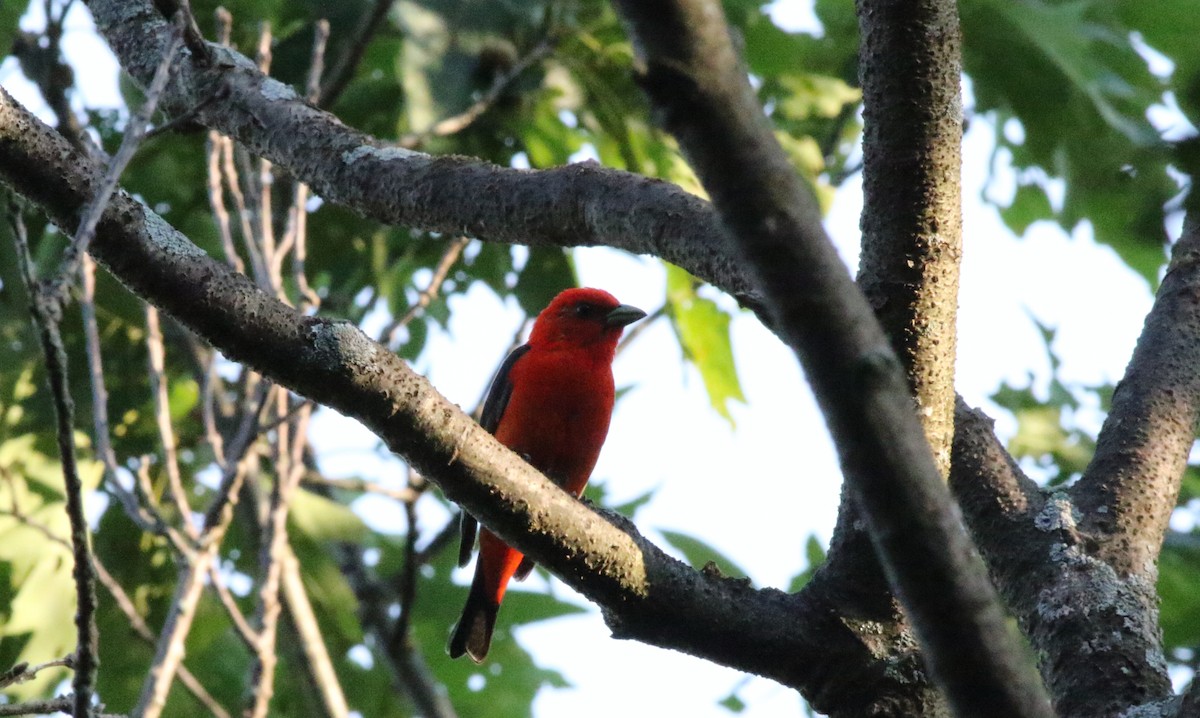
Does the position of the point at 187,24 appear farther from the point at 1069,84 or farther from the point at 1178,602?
the point at 1178,602

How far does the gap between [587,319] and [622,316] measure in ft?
0.57

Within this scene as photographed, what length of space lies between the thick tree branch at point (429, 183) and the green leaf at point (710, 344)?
225 centimetres

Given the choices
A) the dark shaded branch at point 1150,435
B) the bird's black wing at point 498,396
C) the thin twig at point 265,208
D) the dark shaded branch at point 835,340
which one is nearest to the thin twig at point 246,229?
the thin twig at point 265,208

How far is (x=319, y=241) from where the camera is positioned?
6270 mm

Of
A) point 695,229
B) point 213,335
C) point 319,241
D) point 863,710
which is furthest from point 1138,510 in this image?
point 319,241

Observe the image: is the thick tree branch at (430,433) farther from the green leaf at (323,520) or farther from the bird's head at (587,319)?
the bird's head at (587,319)

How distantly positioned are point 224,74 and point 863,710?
2.29 meters

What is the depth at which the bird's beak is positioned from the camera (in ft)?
20.2

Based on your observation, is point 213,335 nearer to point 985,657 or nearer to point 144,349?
point 985,657

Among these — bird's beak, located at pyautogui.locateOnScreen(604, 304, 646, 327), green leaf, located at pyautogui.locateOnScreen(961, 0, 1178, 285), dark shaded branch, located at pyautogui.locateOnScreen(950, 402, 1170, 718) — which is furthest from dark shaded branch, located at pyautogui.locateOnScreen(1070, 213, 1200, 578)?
bird's beak, located at pyautogui.locateOnScreen(604, 304, 646, 327)

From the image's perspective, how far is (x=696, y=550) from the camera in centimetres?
559

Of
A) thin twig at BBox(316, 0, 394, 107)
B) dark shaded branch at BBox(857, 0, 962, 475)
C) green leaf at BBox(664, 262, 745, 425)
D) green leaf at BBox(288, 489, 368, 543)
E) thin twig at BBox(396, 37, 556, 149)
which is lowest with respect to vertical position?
dark shaded branch at BBox(857, 0, 962, 475)

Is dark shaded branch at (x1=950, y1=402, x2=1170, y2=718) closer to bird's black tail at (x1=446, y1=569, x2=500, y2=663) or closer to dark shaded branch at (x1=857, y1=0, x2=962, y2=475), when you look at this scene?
dark shaded branch at (x1=857, y1=0, x2=962, y2=475)

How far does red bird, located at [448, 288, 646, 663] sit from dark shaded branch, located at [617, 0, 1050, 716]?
3.89 metres
